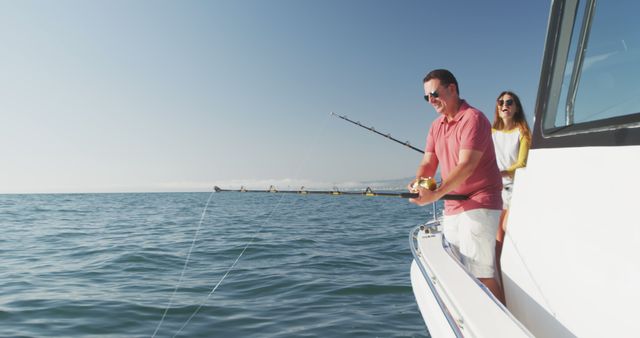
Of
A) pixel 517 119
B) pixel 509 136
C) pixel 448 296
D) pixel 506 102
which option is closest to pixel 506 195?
pixel 509 136

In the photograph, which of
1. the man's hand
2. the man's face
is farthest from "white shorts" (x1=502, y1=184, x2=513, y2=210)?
the man's hand

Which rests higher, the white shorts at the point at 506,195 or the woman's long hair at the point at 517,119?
the woman's long hair at the point at 517,119

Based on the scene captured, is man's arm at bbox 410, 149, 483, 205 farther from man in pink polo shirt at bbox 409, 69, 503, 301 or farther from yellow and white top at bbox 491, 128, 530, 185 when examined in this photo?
yellow and white top at bbox 491, 128, 530, 185

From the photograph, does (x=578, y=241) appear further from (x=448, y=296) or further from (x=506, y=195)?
(x=506, y=195)

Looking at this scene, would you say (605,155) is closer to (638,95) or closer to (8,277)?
(638,95)

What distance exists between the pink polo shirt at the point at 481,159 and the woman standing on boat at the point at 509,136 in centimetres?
144

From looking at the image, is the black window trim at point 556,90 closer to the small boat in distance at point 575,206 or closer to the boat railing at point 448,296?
the small boat in distance at point 575,206

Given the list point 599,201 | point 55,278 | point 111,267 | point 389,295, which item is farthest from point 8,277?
point 599,201

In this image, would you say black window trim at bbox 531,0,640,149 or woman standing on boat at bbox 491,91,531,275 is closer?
black window trim at bbox 531,0,640,149

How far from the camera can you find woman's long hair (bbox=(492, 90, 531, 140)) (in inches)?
167

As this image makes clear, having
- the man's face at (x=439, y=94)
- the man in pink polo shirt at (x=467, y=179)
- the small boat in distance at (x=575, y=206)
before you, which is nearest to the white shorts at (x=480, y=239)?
the man in pink polo shirt at (x=467, y=179)

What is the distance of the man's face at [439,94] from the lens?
3004mm

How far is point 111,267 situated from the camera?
823cm

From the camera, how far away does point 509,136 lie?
4328 millimetres
